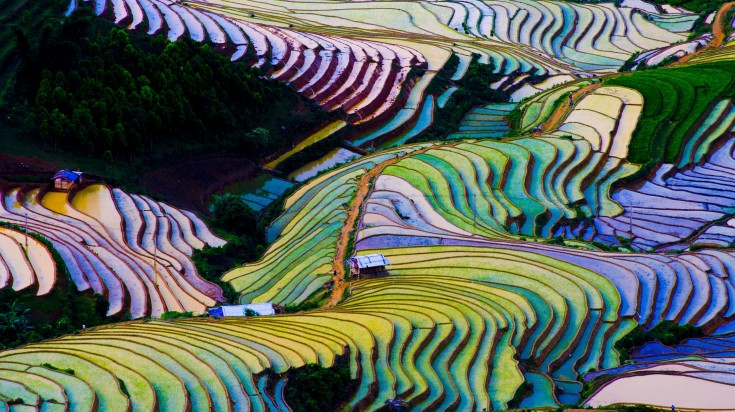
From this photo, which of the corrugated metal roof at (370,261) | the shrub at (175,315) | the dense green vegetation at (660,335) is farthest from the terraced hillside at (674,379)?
the shrub at (175,315)

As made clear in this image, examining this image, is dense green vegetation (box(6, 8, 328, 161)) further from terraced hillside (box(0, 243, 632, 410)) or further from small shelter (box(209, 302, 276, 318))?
terraced hillside (box(0, 243, 632, 410))

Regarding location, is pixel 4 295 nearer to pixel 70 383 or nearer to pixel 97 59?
pixel 70 383

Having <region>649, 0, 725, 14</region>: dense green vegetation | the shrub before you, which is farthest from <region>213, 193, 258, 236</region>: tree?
<region>649, 0, 725, 14</region>: dense green vegetation

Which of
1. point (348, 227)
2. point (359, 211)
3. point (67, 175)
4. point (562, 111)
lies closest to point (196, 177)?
point (67, 175)

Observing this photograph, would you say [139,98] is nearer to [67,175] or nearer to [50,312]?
[67,175]

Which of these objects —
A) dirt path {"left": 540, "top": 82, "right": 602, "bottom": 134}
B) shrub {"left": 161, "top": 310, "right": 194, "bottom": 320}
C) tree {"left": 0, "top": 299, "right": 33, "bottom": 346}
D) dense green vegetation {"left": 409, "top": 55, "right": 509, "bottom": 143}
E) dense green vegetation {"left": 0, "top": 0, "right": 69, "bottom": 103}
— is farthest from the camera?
dense green vegetation {"left": 409, "top": 55, "right": 509, "bottom": 143}

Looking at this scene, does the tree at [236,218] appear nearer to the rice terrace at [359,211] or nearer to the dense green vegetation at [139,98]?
the rice terrace at [359,211]
